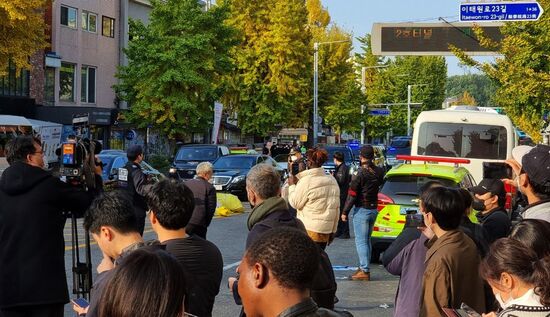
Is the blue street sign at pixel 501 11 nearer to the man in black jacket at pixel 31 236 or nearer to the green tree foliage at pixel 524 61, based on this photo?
Answer: the green tree foliage at pixel 524 61

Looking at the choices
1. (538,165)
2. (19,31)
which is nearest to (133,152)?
(538,165)

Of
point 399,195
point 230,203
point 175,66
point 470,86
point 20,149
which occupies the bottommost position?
point 230,203

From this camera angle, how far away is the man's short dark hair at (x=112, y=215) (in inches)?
172

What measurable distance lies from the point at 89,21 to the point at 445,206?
4385cm

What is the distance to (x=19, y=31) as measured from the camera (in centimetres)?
3119

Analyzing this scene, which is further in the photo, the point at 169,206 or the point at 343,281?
the point at 343,281

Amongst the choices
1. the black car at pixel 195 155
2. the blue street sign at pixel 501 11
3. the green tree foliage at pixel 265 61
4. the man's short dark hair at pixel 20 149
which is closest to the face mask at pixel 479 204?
the man's short dark hair at pixel 20 149

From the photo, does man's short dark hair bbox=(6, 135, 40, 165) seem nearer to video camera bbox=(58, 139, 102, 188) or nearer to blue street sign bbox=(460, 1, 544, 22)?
video camera bbox=(58, 139, 102, 188)

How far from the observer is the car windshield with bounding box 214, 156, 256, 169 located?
94.1 ft

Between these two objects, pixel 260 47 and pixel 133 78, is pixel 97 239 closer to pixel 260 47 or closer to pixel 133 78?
pixel 133 78

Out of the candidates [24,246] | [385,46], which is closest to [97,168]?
[24,246]

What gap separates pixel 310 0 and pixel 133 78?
2699 cm

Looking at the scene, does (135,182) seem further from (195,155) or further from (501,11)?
(195,155)

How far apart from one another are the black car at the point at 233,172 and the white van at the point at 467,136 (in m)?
6.78
